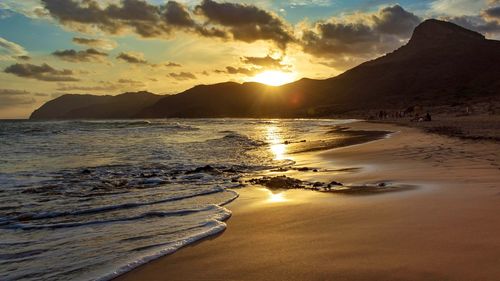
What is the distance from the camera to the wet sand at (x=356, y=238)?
3975 millimetres

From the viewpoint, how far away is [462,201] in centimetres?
657

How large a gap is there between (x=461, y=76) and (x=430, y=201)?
182 metres

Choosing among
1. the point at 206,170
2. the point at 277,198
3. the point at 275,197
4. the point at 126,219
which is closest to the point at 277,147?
the point at 206,170

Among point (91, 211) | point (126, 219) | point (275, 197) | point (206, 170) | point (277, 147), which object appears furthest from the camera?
point (277, 147)

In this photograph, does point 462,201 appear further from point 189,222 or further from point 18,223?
point 18,223

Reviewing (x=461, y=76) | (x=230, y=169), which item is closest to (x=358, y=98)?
(x=461, y=76)

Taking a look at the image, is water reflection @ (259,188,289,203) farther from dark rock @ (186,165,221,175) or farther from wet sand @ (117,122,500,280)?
dark rock @ (186,165,221,175)

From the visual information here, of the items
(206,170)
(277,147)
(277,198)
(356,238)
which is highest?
(356,238)

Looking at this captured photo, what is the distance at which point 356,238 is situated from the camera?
502cm

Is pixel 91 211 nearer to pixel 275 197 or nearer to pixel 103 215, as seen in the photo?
pixel 103 215

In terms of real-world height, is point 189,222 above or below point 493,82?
below

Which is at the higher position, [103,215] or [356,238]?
[356,238]

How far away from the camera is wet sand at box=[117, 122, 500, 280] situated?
3.97 metres

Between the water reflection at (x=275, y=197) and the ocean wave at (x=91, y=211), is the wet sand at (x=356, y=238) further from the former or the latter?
the ocean wave at (x=91, y=211)
